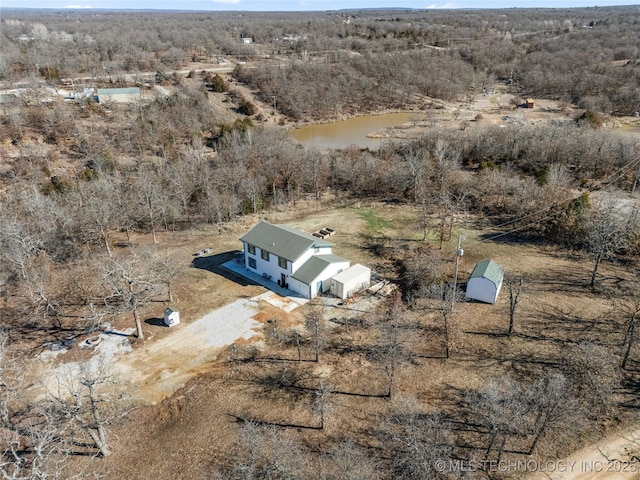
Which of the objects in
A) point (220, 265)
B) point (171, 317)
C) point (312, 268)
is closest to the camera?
point (171, 317)

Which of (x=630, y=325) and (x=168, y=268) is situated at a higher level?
(x=168, y=268)

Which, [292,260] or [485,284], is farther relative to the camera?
[292,260]

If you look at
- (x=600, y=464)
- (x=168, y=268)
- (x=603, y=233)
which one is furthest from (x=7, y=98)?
(x=600, y=464)

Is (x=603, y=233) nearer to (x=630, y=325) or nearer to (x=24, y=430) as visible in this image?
(x=630, y=325)

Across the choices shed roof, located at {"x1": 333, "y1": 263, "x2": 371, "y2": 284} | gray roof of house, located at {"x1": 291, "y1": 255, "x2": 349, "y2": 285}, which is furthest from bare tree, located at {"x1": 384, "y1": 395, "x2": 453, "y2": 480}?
gray roof of house, located at {"x1": 291, "y1": 255, "x2": 349, "y2": 285}

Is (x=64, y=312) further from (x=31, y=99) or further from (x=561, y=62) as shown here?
(x=561, y=62)
